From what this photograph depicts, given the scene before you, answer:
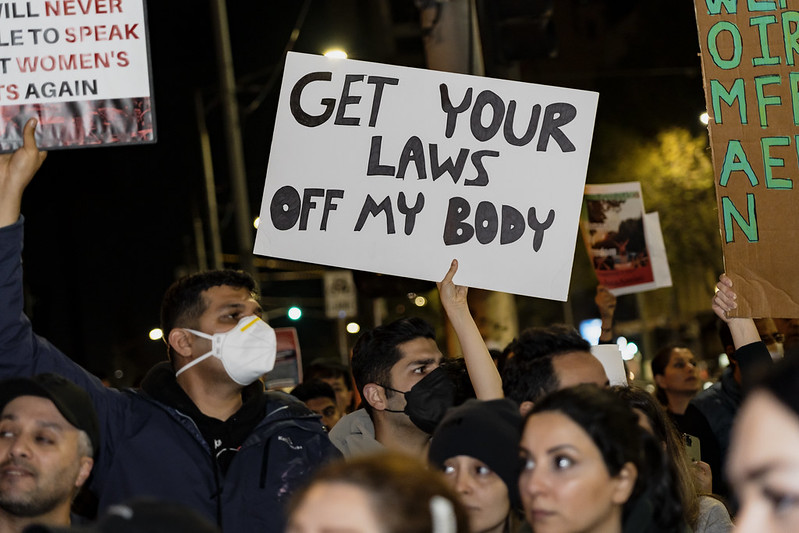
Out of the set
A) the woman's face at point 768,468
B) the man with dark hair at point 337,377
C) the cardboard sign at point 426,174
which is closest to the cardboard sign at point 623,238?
the man with dark hair at point 337,377

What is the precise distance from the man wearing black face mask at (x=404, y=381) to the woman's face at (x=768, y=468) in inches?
115

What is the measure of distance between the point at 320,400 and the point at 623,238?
8.87 feet

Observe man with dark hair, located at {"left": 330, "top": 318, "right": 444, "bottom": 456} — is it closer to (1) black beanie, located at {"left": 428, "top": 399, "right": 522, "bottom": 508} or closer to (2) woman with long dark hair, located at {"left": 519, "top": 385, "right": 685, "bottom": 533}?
(1) black beanie, located at {"left": 428, "top": 399, "right": 522, "bottom": 508}

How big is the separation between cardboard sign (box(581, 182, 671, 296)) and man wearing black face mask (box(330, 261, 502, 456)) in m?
3.62

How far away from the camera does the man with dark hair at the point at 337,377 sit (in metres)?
9.54

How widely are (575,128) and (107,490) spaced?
2.66 metres

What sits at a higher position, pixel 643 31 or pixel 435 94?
pixel 643 31

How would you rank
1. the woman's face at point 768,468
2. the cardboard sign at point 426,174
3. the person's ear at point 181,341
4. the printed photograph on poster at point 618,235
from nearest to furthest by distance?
1. the woman's face at point 768,468
2. the person's ear at point 181,341
3. the cardboard sign at point 426,174
4. the printed photograph on poster at point 618,235

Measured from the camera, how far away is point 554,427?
332 cm

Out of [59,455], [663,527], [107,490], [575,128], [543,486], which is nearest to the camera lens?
[543,486]

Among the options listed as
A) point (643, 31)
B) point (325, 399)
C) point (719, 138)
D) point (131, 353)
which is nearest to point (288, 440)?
point (719, 138)

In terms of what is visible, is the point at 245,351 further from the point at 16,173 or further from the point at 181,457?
the point at 16,173

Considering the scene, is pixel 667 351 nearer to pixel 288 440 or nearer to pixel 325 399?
pixel 325 399

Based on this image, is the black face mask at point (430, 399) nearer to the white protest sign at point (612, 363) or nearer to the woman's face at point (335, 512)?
the white protest sign at point (612, 363)
